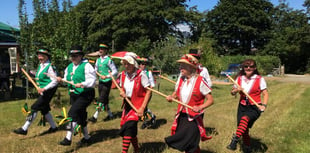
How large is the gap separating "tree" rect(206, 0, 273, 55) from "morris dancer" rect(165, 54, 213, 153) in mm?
45495

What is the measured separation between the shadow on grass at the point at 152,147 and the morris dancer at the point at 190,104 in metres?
1.53

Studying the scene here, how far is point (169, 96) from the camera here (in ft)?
13.3

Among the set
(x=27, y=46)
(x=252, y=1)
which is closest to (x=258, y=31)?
(x=252, y=1)

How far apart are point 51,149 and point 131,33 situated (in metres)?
31.4

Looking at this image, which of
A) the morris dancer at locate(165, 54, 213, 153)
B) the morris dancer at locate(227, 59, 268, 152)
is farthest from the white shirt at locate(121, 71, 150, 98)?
the morris dancer at locate(227, 59, 268, 152)

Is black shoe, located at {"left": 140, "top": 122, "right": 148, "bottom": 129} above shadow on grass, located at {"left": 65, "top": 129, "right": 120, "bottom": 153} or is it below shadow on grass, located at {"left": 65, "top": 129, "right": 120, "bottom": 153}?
above

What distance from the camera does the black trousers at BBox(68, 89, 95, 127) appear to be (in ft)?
17.7

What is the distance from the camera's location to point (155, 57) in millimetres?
16828

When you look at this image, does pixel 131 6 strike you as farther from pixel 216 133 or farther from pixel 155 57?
pixel 216 133

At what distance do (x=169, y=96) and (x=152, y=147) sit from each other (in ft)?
6.52

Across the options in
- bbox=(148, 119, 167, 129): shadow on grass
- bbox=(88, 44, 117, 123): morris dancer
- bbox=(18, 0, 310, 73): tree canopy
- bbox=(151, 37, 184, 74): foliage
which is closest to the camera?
bbox=(148, 119, 167, 129): shadow on grass

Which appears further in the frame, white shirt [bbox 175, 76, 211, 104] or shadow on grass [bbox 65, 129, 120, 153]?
shadow on grass [bbox 65, 129, 120, 153]

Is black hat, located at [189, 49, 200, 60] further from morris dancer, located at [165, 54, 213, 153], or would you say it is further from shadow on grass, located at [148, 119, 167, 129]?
shadow on grass, located at [148, 119, 167, 129]

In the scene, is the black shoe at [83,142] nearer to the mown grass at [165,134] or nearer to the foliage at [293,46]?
the mown grass at [165,134]
